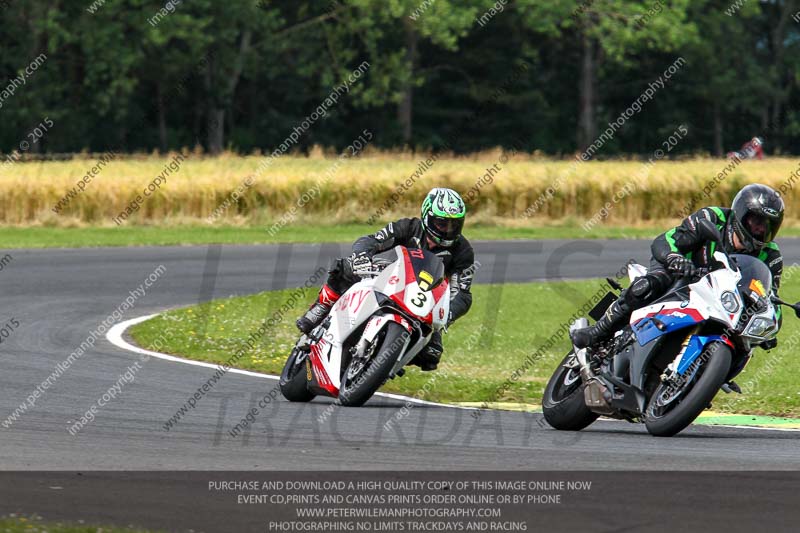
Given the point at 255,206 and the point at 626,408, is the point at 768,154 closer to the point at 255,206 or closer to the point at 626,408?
the point at 255,206

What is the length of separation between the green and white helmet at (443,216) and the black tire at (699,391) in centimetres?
243

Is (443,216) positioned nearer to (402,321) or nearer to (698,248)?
(402,321)

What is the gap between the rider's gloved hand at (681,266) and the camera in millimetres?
9234

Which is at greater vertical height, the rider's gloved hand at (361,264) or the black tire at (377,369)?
the rider's gloved hand at (361,264)

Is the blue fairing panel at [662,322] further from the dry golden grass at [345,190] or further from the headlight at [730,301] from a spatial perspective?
the dry golden grass at [345,190]

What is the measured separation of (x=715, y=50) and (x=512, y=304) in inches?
2059

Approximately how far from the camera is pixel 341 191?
105 feet

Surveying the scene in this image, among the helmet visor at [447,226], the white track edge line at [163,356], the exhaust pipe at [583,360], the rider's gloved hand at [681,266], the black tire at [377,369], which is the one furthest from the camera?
the white track edge line at [163,356]

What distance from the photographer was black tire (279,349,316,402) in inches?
440

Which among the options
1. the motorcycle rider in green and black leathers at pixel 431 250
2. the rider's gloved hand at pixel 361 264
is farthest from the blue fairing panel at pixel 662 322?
the rider's gloved hand at pixel 361 264

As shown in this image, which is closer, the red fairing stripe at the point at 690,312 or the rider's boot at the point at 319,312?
the red fairing stripe at the point at 690,312

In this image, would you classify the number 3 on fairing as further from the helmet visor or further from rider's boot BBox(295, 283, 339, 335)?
rider's boot BBox(295, 283, 339, 335)
